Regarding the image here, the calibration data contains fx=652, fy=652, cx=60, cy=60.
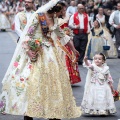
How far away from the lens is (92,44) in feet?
62.3

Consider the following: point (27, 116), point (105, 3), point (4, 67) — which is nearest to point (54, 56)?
point (27, 116)

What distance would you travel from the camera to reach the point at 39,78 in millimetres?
8250

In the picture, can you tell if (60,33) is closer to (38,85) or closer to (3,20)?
(38,85)

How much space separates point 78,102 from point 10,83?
2653 millimetres

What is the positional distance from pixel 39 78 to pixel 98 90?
1.96m

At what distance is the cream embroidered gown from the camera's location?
823 centimetres

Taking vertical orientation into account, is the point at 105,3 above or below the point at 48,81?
above

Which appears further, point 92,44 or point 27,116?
point 92,44

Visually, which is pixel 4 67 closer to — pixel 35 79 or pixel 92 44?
pixel 92 44

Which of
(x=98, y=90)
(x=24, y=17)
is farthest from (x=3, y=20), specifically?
(x=98, y=90)

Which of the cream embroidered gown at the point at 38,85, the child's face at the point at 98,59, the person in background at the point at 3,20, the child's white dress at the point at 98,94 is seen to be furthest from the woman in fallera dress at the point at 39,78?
the person in background at the point at 3,20

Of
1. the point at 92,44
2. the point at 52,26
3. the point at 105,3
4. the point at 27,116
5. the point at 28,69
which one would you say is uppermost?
the point at 105,3

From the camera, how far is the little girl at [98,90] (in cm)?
988

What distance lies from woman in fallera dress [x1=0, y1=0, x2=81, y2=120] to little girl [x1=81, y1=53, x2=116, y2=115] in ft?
4.58
